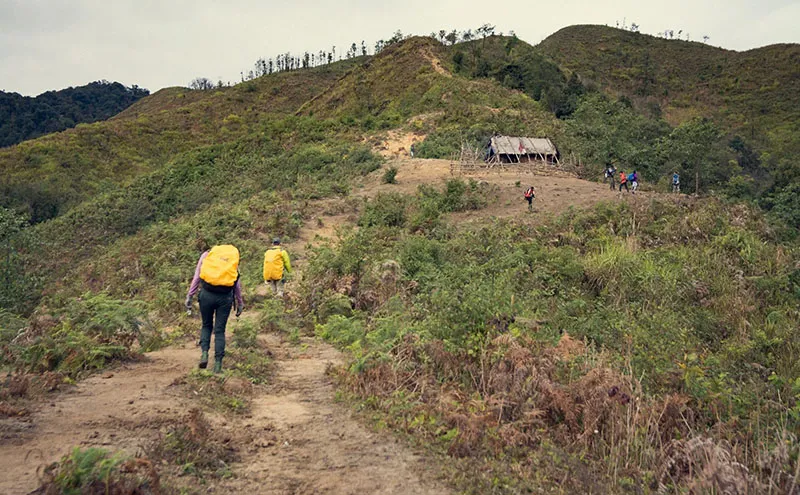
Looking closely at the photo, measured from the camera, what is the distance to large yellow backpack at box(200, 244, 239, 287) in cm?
573

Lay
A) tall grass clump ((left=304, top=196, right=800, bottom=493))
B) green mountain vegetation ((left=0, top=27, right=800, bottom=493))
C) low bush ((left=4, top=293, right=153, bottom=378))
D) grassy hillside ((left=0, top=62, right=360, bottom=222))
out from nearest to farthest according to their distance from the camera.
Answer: tall grass clump ((left=304, top=196, right=800, bottom=493)) < green mountain vegetation ((left=0, top=27, right=800, bottom=493)) < low bush ((left=4, top=293, right=153, bottom=378)) < grassy hillside ((left=0, top=62, right=360, bottom=222))

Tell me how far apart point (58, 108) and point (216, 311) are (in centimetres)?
13518

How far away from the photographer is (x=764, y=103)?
70.4 metres

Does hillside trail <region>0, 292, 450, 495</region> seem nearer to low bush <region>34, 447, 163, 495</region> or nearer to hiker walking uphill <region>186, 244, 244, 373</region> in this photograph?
low bush <region>34, 447, 163, 495</region>

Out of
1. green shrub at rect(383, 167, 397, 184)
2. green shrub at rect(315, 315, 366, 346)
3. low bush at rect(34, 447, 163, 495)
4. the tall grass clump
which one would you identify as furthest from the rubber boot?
green shrub at rect(383, 167, 397, 184)

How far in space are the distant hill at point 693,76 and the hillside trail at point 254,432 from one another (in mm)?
62853

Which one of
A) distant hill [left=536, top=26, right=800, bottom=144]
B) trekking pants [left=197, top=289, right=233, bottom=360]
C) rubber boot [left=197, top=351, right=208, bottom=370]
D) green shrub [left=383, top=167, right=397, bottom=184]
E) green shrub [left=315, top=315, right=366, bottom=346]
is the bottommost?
green shrub [left=315, top=315, right=366, bottom=346]

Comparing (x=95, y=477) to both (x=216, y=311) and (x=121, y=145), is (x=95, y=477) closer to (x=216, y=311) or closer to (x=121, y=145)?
(x=216, y=311)

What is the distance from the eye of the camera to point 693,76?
86.6 metres

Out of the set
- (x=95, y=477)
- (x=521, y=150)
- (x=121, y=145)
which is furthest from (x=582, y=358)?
(x=121, y=145)

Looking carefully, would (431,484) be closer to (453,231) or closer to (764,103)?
(453,231)

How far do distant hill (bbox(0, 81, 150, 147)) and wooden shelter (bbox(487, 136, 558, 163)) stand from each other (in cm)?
9351

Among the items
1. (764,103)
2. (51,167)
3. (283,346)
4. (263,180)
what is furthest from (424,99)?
(764,103)

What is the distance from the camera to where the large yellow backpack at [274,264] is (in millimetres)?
10453
